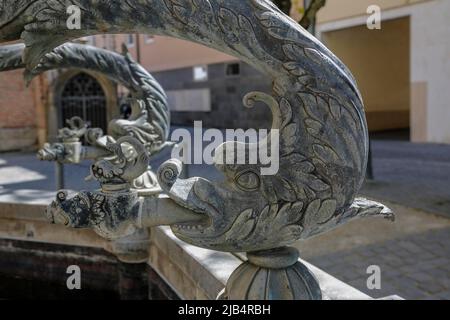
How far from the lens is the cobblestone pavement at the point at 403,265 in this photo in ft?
12.2

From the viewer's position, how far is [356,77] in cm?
1441

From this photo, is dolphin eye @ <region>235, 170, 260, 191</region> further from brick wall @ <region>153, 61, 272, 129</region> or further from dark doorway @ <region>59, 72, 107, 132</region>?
brick wall @ <region>153, 61, 272, 129</region>

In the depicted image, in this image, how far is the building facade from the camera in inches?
455

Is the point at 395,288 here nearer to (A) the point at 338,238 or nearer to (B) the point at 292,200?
(A) the point at 338,238

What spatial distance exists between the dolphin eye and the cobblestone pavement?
2.59 metres

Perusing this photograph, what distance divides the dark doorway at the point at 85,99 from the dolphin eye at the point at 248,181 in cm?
1181

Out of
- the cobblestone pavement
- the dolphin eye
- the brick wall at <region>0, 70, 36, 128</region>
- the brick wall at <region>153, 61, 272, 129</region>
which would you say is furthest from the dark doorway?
the dolphin eye

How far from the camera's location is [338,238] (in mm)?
4973

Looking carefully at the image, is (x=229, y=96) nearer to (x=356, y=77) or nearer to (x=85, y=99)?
(x=356, y=77)

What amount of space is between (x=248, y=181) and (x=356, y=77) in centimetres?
1381

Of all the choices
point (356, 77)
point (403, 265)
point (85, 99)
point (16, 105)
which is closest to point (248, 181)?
point (403, 265)

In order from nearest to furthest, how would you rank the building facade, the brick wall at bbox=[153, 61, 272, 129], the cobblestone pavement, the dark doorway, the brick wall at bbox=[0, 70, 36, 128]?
the cobblestone pavement → the building facade → the dark doorway → the brick wall at bbox=[0, 70, 36, 128] → the brick wall at bbox=[153, 61, 272, 129]

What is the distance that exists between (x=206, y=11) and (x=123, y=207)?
53 cm

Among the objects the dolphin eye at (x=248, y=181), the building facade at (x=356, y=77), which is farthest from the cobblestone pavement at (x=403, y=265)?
the building facade at (x=356, y=77)
